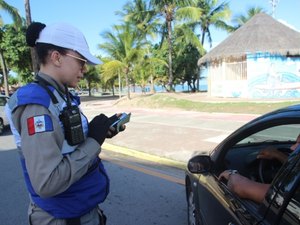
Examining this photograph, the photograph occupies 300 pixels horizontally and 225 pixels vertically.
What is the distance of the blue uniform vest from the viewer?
1833 mm

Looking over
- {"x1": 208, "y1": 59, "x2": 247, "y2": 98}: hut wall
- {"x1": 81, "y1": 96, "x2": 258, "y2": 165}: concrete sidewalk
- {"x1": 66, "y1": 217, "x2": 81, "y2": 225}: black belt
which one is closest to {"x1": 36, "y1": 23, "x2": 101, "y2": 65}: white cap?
{"x1": 66, "y1": 217, "x2": 81, "y2": 225}: black belt

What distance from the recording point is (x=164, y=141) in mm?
9914

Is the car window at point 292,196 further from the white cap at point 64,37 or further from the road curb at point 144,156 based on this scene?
the road curb at point 144,156

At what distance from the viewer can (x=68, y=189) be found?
6.53 feet

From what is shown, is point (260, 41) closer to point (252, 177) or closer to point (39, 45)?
point (252, 177)

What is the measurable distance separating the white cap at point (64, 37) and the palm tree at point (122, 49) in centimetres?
2205

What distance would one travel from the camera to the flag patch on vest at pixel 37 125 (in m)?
1.75

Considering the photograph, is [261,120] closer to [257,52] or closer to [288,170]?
[288,170]

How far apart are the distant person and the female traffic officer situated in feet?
2.82

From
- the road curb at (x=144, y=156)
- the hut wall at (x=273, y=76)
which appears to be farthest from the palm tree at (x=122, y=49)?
the road curb at (x=144, y=156)

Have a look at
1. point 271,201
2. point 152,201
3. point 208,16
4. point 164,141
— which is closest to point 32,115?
point 271,201

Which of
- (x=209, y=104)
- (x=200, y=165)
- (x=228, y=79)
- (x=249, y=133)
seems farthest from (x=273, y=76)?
→ (x=249, y=133)

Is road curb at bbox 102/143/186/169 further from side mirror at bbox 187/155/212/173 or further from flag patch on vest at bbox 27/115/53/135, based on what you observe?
flag patch on vest at bbox 27/115/53/135

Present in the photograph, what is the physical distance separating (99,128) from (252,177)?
138 centimetres
